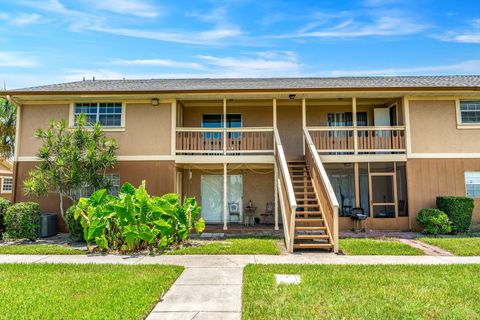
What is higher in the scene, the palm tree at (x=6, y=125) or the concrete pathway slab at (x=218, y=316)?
the palm tree at (x=6, y=125)

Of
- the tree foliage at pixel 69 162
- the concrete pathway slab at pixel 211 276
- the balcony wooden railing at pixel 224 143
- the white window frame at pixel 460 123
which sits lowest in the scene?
the concrete pathway slab at pixel 211 276

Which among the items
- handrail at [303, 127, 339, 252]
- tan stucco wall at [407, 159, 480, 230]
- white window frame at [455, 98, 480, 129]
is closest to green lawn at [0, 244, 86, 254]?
handrail at [303, 127, 339, 252]

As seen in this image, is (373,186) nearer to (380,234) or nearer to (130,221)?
(380,234)

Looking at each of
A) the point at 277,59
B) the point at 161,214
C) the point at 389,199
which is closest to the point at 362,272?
the point at 161,214

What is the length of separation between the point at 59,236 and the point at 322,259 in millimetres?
8792

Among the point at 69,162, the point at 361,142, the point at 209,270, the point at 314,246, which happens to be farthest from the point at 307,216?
the point at 69,162

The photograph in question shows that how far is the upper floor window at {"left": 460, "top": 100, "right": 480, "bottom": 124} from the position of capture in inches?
465

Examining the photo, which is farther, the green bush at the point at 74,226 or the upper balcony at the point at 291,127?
the upper balcony at the point at 291,127

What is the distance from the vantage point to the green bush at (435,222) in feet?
34.0

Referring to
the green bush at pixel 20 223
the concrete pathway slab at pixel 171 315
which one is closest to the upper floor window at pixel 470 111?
the concrete pathway slab at pixel 171 315

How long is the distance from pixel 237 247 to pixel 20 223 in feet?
22.4

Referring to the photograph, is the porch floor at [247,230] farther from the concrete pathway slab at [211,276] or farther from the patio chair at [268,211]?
the concrete pathway slab at [211,276]

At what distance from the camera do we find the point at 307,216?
374 inches

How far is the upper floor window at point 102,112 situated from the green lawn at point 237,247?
6017mm
